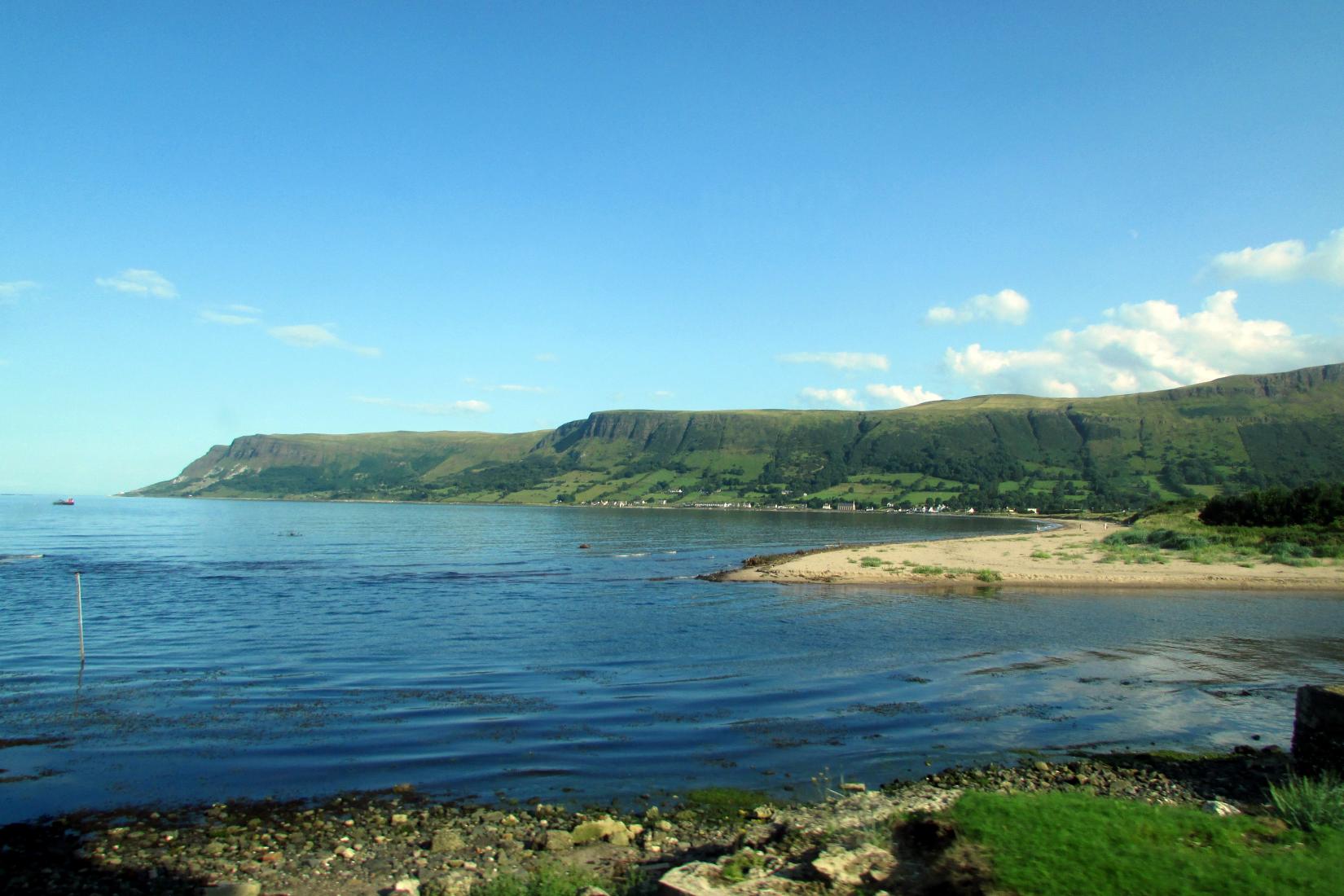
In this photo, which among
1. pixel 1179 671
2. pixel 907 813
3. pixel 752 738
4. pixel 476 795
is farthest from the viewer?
pixel 1179 671

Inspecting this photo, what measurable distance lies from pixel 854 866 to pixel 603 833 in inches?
172

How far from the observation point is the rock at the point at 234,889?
10328mm

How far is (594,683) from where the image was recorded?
23.8 meters

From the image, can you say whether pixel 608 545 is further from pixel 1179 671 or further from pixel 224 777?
pixel 224 777

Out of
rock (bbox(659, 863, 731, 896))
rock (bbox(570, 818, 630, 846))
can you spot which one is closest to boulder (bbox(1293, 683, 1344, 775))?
rock (bbox(659, 863, 731, 896))

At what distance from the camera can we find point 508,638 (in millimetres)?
31812

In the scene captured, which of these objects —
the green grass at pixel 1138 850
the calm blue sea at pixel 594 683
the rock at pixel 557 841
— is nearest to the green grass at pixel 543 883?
the rock at pixel 557 841

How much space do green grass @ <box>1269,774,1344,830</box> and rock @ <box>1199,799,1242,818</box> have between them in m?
0.74

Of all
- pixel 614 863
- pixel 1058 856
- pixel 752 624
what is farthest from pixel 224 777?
pixel 752 624

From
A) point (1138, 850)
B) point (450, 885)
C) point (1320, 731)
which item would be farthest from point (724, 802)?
point (1320, 731)

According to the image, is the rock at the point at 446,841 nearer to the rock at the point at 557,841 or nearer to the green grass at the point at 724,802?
the rock at the point at 557,841

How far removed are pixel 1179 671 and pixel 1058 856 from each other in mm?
20583

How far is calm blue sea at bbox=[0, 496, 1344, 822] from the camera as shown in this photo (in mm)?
15906

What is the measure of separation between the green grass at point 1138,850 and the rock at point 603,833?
4.95 metres
